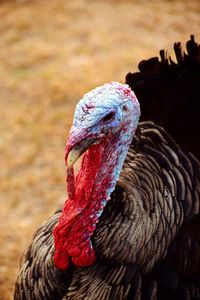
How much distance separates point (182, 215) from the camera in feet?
8.18

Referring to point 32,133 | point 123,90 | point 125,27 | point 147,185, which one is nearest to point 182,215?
point 147,185

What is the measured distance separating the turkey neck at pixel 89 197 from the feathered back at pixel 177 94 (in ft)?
1.06

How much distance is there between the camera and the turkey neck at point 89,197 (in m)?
2.41

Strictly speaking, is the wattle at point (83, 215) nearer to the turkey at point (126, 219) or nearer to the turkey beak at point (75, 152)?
the turkey at point (126, 219)

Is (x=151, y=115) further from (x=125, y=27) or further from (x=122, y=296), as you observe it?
(x=125, y=27)

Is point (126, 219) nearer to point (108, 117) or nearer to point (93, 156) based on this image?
point (93, 156)

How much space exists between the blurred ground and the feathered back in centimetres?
147

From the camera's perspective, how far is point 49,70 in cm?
506

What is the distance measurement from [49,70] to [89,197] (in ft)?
9.10

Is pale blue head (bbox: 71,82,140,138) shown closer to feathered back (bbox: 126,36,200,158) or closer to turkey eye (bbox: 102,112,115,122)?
turkey eye (bbox: 102,112,115,122)

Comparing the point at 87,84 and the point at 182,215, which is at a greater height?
the point at 87,84

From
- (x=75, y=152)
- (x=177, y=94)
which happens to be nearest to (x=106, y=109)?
(x=75, y=152)

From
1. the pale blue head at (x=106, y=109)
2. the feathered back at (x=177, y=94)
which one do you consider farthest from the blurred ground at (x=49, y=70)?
the pale blue head at (x=106, y=109)

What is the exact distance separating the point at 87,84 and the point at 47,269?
97.4 inches
